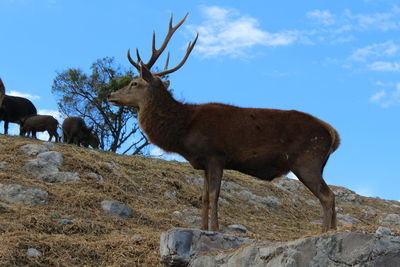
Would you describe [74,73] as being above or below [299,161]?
above

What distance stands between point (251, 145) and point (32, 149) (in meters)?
7.24

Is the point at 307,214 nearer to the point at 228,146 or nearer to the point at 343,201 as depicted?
the point at 343,201

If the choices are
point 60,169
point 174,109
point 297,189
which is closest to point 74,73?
point 297,189

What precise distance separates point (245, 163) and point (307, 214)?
949cm

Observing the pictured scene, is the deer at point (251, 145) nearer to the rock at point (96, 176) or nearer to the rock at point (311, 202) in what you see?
the rock at point (96, 176)

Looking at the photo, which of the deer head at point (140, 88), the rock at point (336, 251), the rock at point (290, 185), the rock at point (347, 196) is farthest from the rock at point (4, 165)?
the rock at point (347, 196)

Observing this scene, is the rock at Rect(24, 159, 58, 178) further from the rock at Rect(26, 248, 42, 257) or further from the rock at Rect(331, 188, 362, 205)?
the rock at Rect(331, 188, 362, 205)

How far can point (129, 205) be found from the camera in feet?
40.8

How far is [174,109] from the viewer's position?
9.29 m

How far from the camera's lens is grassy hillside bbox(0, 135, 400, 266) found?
27.7ft

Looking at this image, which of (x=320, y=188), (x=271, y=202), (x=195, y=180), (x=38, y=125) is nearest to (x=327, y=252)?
(x=320, y=188)

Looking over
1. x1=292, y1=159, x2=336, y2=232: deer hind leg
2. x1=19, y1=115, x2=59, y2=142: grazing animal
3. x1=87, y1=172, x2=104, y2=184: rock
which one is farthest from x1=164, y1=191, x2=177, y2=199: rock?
x1=19, y1=115, x2=59, y2=142: grazing animal

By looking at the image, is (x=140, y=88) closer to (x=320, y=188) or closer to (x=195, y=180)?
(x=320, y=188)

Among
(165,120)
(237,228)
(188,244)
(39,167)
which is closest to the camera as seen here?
(188,244)
